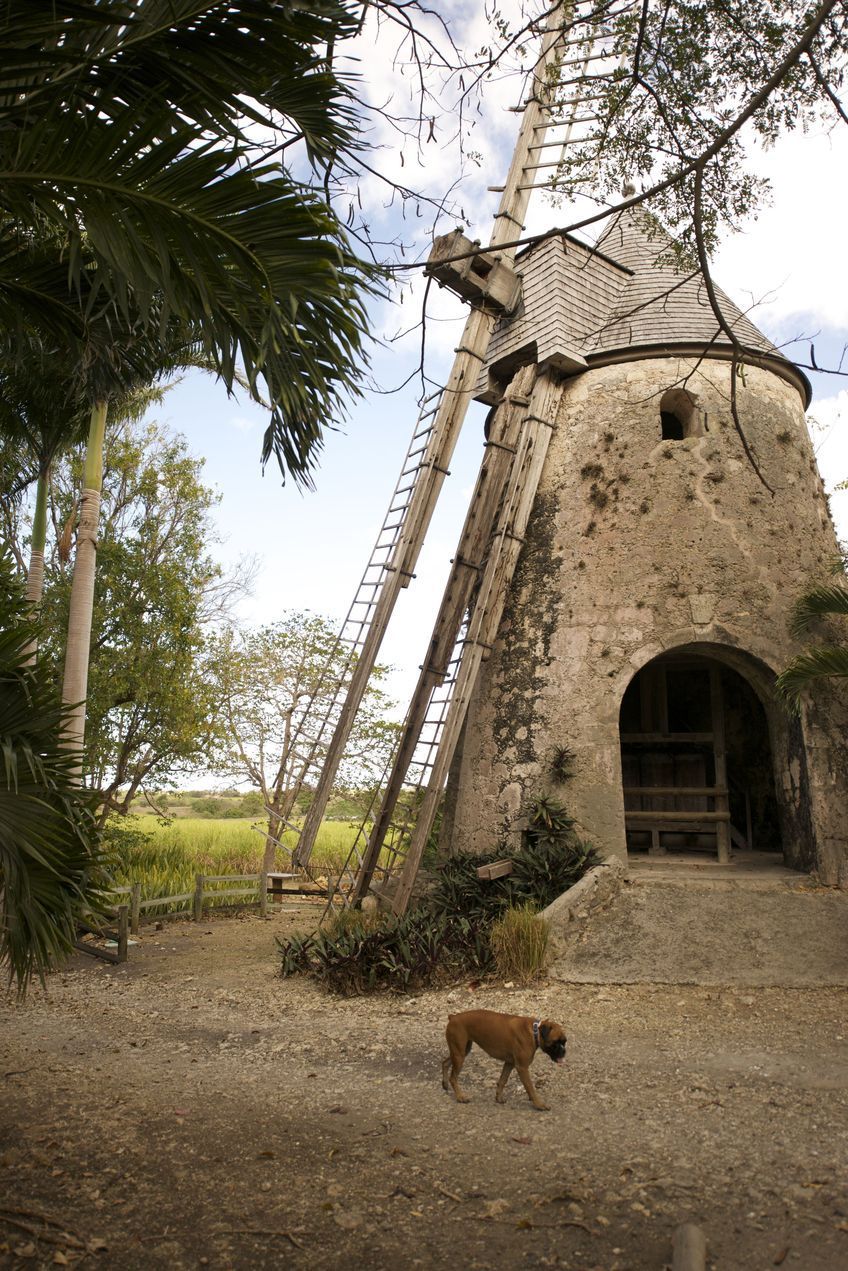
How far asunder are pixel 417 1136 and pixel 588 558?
644cm

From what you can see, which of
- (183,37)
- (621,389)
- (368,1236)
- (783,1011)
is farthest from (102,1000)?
(621,389)

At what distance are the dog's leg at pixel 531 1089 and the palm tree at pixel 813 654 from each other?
5002mm

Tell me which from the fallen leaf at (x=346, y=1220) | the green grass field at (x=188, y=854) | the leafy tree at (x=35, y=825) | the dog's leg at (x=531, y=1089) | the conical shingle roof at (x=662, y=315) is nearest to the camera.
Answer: the fallen leaf at (x=346, y=1220)

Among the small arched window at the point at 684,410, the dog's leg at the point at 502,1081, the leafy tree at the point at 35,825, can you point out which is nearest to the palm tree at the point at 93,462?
the leafy tree at the point at 35,825

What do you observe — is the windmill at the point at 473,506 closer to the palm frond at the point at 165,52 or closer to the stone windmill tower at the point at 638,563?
the stone windmill tower at the point at 638,563

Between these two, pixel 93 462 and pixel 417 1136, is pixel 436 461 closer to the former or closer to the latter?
pixel 93 462

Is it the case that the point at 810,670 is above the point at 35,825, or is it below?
above

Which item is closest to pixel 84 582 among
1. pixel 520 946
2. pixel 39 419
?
pixel 39 419

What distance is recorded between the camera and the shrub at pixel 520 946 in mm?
7195

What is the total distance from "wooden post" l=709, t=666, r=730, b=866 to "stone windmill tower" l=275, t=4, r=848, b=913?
0.12 feet

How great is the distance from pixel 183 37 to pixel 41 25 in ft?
1.69

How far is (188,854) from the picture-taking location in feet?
55.4

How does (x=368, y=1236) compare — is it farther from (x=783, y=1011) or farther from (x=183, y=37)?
(x=183, y=37)

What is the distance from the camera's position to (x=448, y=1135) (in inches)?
171
